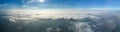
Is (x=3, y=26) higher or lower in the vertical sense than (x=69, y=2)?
lower

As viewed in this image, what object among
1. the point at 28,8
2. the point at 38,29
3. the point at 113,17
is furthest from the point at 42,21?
the point at 113,17

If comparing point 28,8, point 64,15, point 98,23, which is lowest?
point 98,23

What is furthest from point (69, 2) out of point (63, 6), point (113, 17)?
point (113, 17)

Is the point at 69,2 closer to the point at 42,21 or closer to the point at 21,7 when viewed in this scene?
the point at 42,21

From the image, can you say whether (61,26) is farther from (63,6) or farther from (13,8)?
(13,8)

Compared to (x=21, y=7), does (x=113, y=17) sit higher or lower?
lower
